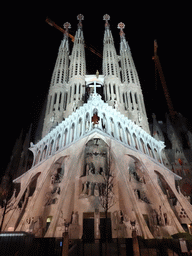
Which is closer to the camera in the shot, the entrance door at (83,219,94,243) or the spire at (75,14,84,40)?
the entrance door at (83,219,94,243)

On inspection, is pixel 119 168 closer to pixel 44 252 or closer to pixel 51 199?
pixel 51 199

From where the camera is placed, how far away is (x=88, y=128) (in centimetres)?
2230

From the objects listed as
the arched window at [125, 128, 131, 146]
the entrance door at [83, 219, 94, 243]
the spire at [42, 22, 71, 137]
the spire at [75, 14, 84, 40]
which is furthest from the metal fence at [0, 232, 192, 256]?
the spire at [75, 14, 84, 40]

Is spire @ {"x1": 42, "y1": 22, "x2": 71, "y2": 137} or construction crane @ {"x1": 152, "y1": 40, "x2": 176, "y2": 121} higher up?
construction crane @ {"x1": 152, "y1": 40, "x2": 176, "y2": 121}

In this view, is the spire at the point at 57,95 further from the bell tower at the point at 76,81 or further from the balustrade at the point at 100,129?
the balustrade at the point at 100,129

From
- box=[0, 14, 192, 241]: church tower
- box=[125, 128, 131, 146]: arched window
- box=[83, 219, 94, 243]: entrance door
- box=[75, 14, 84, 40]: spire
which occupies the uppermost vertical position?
box=[75, 14, 84, 40]: spire

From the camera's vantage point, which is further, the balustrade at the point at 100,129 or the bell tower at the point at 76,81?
the bell tower at the point at 76,81

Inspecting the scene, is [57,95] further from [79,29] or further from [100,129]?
[79,29]

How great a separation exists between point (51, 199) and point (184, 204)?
15.8 meters

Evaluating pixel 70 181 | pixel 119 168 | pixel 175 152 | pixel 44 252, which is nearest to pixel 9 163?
pixel 70 181

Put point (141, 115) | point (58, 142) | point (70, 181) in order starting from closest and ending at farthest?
point (70, 181) → point (58, 142) → point (141, 115)

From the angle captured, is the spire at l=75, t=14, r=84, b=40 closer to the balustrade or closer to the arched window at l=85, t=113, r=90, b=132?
the balustrade

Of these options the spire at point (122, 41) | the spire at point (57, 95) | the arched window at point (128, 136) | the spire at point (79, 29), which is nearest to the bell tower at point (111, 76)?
the spire at point (122, 41)

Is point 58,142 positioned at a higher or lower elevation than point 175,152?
lower
